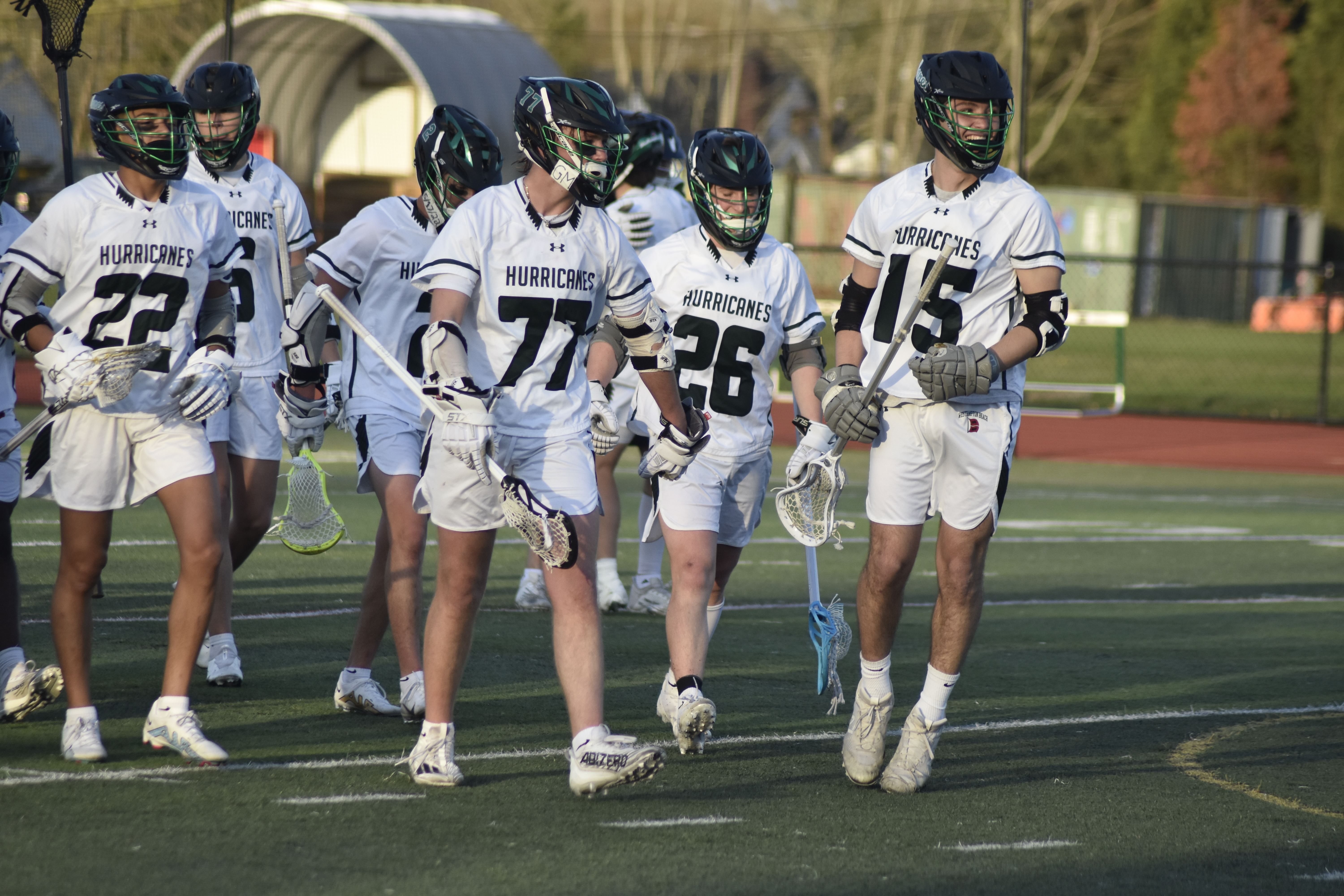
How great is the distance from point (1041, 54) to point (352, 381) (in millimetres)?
50811

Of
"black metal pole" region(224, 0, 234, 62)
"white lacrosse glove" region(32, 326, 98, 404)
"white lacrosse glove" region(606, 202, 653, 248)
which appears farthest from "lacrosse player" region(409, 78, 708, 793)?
"black metal pole" region(224, 0, 234, 62)

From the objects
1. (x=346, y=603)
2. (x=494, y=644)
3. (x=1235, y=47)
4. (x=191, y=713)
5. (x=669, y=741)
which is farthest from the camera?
(x=1235, y=47)

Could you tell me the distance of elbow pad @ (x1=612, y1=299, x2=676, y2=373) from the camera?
5281 mm

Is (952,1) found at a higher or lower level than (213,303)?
higher

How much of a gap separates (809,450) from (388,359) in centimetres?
156

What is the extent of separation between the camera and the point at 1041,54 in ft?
→ 176

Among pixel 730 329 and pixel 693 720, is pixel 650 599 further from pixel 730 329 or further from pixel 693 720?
pixel 693 720

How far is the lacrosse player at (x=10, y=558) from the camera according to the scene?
5.71m

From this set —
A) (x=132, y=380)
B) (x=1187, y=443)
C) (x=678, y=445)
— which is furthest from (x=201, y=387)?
(x=1187, y=443)

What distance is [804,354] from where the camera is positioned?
250 inches

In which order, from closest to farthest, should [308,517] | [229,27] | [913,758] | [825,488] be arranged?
[913,758]
[825,488]
[308,517]
[229,27]

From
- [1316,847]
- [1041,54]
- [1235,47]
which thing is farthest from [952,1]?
[1316,847]

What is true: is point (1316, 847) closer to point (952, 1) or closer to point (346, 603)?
point (346, 603)

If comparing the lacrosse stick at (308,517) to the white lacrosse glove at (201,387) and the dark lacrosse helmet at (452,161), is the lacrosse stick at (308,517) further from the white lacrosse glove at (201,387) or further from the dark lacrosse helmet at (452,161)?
the white lacrosse glove at (201,387)
